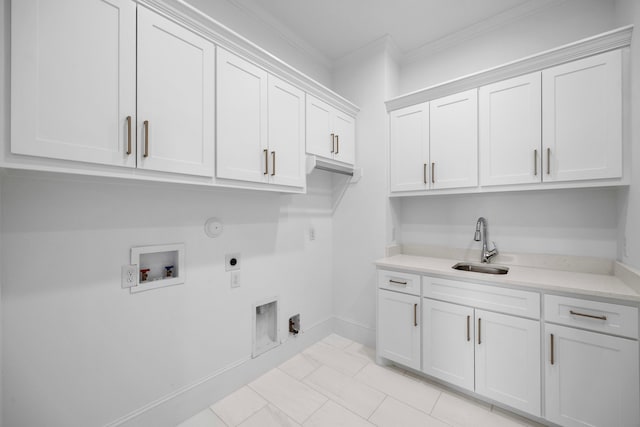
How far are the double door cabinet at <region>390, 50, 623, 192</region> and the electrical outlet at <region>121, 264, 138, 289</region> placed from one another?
7.32ft

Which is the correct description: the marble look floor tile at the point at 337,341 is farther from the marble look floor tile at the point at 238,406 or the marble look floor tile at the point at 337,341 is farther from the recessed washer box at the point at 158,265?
the recessed washer box at the point at 158,265

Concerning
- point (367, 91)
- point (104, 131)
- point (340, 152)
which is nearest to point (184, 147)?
point (104, 131)

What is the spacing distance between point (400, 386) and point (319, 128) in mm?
2263

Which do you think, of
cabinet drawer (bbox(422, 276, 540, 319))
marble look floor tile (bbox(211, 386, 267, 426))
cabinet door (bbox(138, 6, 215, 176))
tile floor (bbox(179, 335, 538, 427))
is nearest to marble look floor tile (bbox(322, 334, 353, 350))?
tile floor (bbox(179, 335, 538, 427))

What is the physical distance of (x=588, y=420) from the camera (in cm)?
149

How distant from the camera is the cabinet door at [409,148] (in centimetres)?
241

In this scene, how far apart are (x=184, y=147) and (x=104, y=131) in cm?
35

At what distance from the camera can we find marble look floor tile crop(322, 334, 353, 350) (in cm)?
272

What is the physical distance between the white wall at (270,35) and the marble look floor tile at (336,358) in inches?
114

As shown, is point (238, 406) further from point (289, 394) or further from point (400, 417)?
point (400, 417)

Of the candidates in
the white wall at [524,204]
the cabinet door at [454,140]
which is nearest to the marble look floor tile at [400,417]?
the white wall at [524,204]

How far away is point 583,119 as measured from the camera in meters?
1.73

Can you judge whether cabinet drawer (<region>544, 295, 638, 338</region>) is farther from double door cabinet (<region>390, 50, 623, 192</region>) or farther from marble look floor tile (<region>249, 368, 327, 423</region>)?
marble look floor tile (<region>249, 368, 327, 423</region>)

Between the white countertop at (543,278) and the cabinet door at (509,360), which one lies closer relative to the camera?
the white countertop at (543,278)
